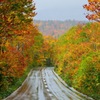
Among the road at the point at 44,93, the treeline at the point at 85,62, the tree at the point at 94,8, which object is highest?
the tree at the point at 94,8

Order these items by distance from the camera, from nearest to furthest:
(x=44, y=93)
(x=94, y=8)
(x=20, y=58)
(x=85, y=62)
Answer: (x=94, y=8)
(x=44, y=93)
(x=85, y=62)
(x=20, y=58)

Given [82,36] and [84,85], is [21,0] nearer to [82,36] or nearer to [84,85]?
[84,85]

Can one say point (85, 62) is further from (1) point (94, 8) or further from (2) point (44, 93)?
(1) point (94, 8)

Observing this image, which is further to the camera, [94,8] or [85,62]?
[85,62]

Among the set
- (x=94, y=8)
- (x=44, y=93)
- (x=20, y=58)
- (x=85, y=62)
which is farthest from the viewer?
(x=20, y=58)

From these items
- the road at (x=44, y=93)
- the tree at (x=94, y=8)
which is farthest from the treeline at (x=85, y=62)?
the tree at (x=94, y=8)

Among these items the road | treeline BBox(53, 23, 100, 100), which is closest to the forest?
treeline BBox(53, 23, 100, 100)

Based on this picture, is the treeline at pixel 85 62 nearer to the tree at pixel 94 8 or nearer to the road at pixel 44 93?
the road at pixel 44 93

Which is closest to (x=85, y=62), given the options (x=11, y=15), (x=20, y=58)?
(x=20, y=58)

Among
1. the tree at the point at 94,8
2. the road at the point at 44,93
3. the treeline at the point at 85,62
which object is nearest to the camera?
the tree at the point at 94,8

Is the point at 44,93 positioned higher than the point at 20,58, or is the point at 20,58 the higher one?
the point at 20,58

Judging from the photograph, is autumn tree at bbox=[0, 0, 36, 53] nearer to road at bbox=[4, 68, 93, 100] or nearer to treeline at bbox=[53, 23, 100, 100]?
road at bbox=[4, 68, 93, 100]

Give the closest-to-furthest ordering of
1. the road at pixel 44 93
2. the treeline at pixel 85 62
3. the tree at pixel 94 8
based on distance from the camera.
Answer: the tree at pixel 94 8 < the road at pixel 44 93 < the treeline at pixel 85 62

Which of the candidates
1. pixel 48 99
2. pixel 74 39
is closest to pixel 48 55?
pixel 74 39
